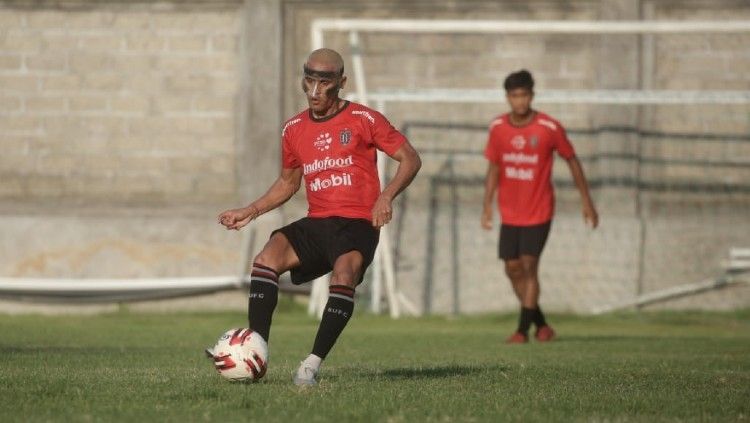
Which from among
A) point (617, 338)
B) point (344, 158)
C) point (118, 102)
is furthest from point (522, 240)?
point (118, 102)

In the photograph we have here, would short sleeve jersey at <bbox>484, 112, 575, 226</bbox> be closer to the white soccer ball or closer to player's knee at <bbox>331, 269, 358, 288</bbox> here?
player's knee at <bbox>331, 269, 358, 288</bbox>

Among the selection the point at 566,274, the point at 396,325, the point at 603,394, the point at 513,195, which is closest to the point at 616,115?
the point at 566,274

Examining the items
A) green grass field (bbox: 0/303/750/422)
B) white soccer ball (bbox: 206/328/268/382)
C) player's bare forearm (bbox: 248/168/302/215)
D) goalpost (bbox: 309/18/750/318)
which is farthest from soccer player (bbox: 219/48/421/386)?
goalpost (bbox: 309/18/750/318)

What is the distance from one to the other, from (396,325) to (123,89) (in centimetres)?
596

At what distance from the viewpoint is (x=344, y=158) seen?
370 inches

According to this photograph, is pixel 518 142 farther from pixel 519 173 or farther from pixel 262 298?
pixel 262 298

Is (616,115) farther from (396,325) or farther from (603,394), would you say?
(603,394)

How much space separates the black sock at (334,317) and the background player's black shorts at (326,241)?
0.71 feet

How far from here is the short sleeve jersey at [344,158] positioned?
30.8 feet

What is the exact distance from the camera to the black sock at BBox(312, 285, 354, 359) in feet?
29.2

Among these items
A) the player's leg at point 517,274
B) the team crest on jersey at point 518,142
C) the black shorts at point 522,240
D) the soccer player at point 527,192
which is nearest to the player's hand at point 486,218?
the soccer player at point 527,192

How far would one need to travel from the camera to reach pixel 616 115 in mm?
21359

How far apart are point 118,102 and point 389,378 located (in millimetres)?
13209

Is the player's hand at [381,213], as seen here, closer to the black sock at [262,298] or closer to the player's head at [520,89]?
the black sock at [262,298]
